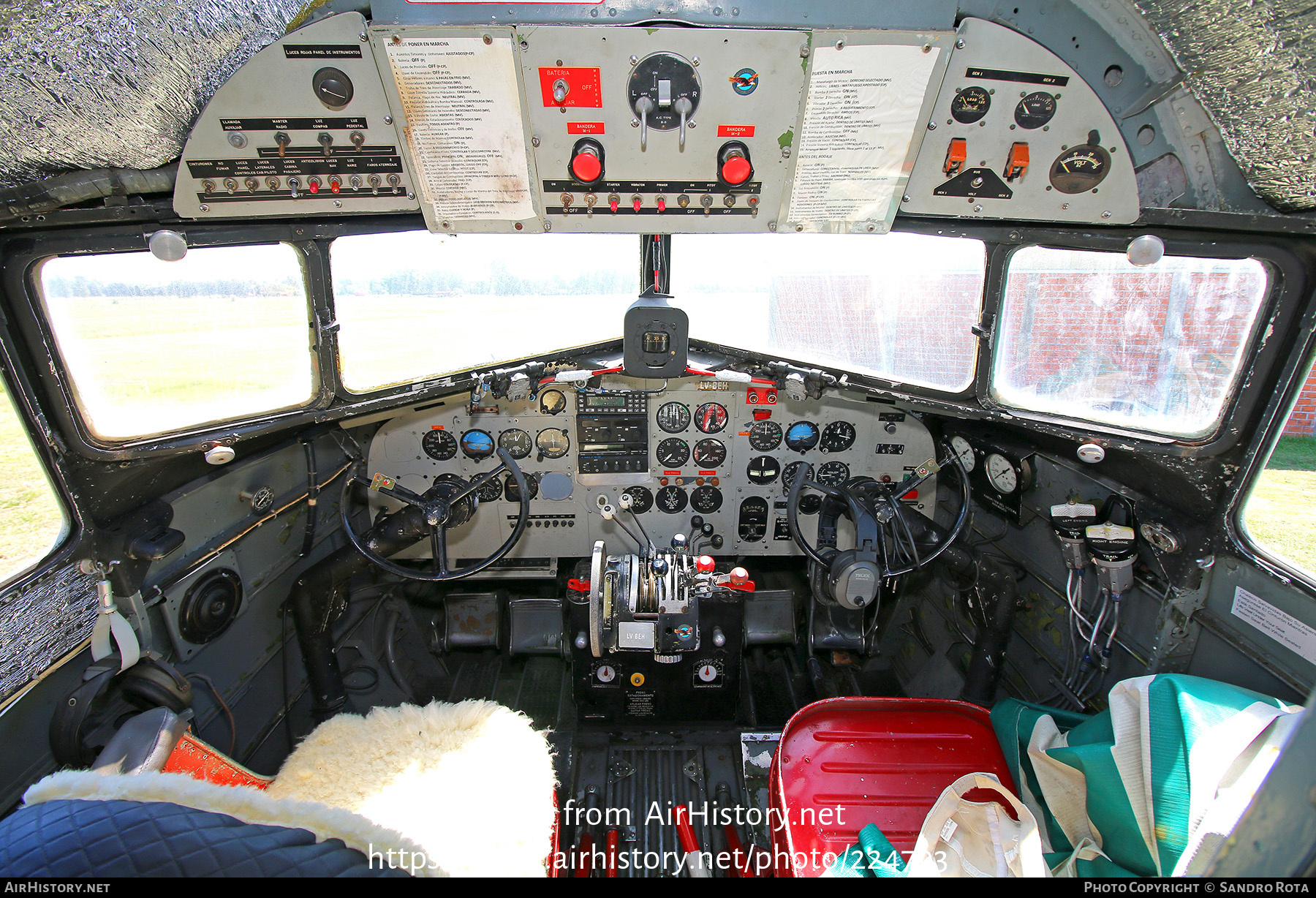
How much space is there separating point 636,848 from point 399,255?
2511mm

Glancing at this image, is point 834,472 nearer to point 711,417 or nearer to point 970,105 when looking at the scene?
point 711,417

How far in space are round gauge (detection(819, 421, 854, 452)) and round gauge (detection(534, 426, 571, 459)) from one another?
4.69 ft

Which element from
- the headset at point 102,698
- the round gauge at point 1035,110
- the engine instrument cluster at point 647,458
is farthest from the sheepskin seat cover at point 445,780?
the round gauge at point 1035,110

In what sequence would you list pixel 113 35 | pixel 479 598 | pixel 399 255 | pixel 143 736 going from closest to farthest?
pixel 113 35
pixel 143 736
pixel 399 255
pixel 479 598

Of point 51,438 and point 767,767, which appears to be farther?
point 767,767

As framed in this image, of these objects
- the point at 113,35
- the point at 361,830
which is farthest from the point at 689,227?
the point at 361,830

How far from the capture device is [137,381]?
77.7 inches

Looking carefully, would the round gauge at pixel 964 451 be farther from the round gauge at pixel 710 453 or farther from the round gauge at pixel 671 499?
the round gauge at pixel 671 499

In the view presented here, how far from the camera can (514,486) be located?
3.31m

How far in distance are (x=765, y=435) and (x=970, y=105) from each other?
6.12 ft

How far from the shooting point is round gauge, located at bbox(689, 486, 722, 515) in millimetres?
3428

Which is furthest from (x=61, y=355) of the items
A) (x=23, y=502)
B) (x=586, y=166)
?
(x=586, y=166)
